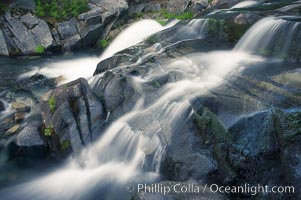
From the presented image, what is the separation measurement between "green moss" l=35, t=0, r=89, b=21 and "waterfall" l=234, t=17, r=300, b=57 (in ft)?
32.3

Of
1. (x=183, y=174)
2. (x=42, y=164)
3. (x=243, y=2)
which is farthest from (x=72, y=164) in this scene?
(x=243, y=2)

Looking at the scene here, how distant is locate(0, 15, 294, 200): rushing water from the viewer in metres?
7.28

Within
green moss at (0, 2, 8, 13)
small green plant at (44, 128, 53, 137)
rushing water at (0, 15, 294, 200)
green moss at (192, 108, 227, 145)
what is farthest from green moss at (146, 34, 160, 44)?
green moss at (0, 2, 8, 13)

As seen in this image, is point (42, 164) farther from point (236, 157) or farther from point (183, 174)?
point (236, 157)

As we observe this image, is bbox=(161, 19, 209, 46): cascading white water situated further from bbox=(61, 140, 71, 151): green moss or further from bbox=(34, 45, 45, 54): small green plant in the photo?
bbox=(34, 45, 45, 54): small green plant

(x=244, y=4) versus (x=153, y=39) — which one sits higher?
(x=244, y=4)

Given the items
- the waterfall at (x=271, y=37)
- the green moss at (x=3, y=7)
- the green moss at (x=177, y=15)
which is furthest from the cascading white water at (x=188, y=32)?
the green moss at (x=3, y=7)

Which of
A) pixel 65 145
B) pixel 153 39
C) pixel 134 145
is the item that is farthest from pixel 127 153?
pixel 153 39

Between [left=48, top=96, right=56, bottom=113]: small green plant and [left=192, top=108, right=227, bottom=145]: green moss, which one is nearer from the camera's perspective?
[left=192, top=108, right=227, bottom=145]: green moss

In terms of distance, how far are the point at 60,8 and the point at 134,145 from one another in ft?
40.3

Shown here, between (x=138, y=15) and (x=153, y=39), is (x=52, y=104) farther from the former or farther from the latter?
(x=138, y=15)

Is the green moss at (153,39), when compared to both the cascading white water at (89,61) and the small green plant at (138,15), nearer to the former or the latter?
the cascading white water at (89,61)

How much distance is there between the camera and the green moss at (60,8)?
1675 centimetres

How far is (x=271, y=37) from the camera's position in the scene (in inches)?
389
